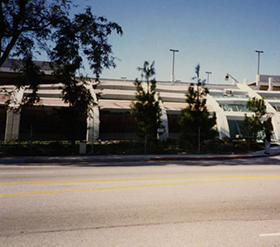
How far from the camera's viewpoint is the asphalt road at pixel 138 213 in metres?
4.06

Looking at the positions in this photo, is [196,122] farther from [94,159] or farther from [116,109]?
[116,109]

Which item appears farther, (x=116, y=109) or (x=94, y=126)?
(x=116, y=109)

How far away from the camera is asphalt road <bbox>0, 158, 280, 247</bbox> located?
4.06 m

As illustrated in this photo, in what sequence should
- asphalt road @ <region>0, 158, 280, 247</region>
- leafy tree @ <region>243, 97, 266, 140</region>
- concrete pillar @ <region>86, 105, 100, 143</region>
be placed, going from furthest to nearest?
1. concrete pillar @ <region>86, 105, 100, 143</region>
2. leafy tree @ <region>243, 97, 266, 140</region>
3. asphalt road @ <region>0, 158, 280, 247</region>

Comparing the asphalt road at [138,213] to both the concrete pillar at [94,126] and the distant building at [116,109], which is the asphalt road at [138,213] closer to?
the distant building at [116,109]

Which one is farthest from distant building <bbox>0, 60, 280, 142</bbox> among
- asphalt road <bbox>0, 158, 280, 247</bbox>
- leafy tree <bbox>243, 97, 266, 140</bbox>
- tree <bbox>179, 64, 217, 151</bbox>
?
asphalt road <bbox>0, 158, 280, 247</bbox>

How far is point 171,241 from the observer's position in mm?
3979

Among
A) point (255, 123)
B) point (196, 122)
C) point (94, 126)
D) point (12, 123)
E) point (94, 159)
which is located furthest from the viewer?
point (94, 126)

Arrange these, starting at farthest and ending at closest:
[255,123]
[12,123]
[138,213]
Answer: [12,123] < [255,123] < [138,213]

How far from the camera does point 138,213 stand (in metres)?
5.23

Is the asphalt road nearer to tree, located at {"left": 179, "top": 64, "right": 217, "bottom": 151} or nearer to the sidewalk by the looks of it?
the sidewalk

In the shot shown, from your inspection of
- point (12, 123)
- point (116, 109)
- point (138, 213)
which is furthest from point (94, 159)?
point (12, 123)

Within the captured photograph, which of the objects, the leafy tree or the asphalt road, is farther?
the leafy tree

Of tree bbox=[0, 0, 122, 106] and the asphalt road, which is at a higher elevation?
tree bbox=[0, 0, 122, 106]
